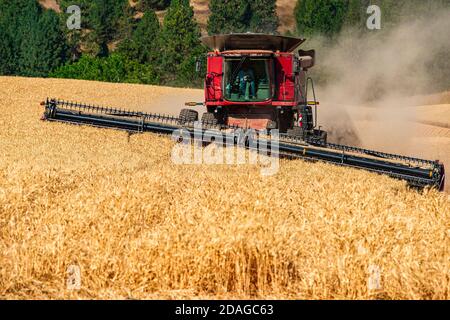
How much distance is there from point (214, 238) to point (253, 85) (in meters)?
10.7

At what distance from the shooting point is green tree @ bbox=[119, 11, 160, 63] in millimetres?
72250

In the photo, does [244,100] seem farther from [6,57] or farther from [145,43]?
[6,57]

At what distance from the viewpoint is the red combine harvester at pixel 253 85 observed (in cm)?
1612

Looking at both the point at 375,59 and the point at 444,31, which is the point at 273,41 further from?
the point at 444,31

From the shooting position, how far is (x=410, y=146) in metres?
23.4

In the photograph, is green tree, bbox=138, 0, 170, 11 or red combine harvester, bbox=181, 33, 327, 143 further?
green tree, bbox=138, 0, 170, 11

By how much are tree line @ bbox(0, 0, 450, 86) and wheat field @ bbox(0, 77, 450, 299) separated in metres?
50.0

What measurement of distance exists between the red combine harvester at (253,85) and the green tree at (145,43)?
185ft

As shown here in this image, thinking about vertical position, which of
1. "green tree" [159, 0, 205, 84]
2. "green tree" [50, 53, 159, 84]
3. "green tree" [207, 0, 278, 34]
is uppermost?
"green tree" [207, 0, 278, 34]

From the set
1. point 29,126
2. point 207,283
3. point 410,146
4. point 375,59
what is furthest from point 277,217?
point 375,59

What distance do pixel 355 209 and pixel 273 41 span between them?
9273 mm

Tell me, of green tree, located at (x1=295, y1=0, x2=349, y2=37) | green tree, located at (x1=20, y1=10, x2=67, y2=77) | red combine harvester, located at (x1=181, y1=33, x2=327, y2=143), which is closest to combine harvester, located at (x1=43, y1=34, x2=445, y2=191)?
red combine harvester, located at (x1=181, y1=33, x2=327, y2=143)

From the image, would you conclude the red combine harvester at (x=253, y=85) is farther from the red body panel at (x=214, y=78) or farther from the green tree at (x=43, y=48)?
the green tree at (x=43, y=48)

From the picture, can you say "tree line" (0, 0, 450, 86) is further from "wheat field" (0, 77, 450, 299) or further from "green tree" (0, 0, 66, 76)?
"wheat field" (0, 77, 450, 299)
